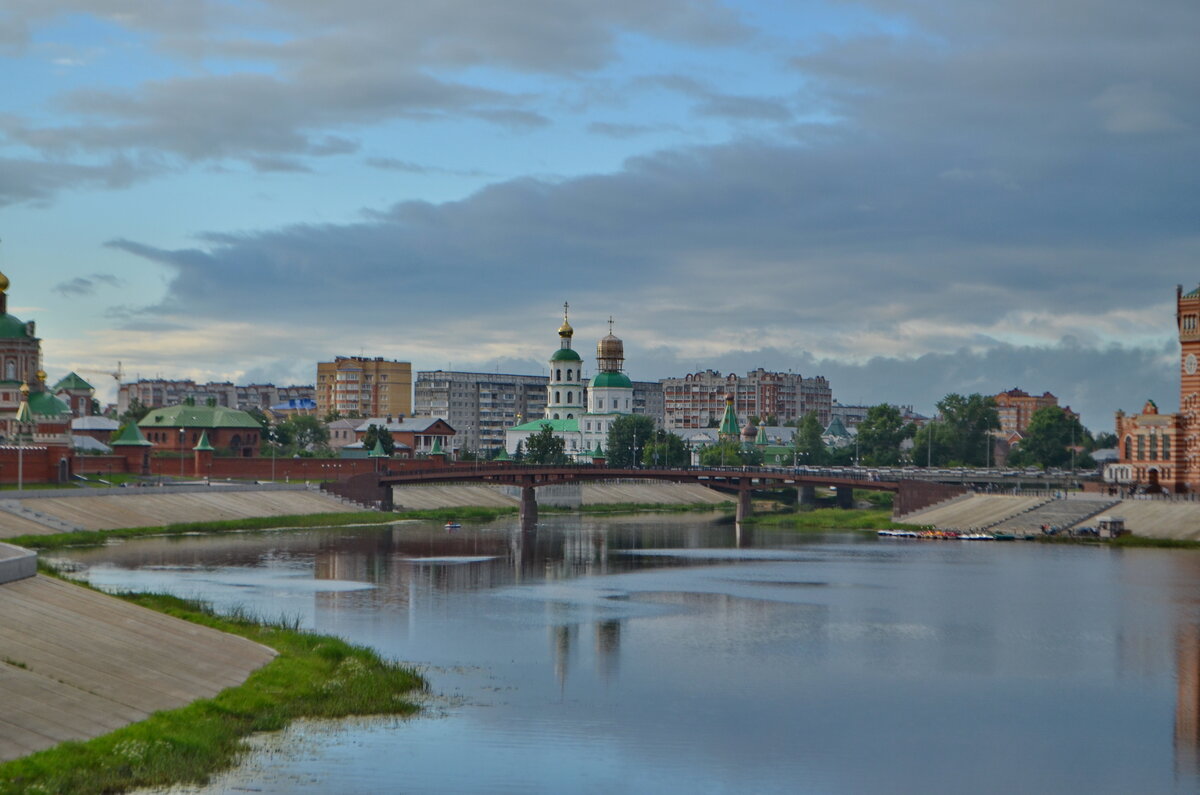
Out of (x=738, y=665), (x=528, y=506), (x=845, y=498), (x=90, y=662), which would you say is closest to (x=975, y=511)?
(x=845, y=498)

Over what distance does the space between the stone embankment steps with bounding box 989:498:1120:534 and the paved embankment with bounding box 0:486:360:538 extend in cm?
5177

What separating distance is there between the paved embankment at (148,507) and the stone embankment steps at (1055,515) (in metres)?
51.8

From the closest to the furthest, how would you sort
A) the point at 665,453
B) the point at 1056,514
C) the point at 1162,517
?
1. the point at 1162,517
2. the point at 1056,514
3. the point at 665,453

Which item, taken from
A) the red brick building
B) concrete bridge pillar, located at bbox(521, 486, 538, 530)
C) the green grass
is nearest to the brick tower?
the red brick building

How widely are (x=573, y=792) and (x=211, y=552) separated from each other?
5697 centimetres

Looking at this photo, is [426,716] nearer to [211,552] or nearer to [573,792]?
[573,792]

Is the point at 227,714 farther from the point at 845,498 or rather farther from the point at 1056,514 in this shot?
the point at 845,498

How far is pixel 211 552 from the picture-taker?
84.1 m

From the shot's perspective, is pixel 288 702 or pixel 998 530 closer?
pixel 288 702

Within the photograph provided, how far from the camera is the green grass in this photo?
273 feet

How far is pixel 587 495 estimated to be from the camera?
151 meters

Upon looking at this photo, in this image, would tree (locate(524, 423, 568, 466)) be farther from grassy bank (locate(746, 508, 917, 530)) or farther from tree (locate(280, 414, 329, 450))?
grassy bank (locate(746, 508, 917, 530))

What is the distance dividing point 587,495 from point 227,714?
116702 mm

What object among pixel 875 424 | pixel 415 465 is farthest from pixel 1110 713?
pixel 875 424
